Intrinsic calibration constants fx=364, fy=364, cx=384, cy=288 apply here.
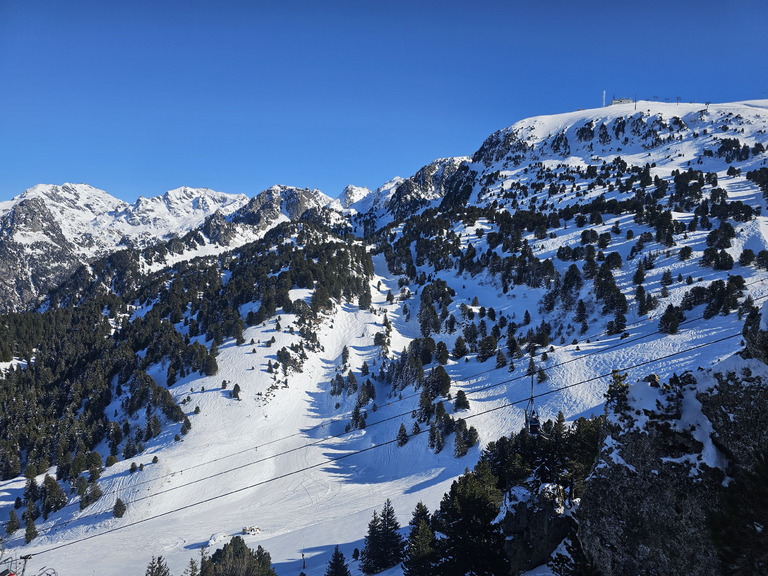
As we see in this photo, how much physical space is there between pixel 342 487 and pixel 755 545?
164ft

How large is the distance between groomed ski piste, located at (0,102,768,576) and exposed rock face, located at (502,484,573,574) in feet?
46.4

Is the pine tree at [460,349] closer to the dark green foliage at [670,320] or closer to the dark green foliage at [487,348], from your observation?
the dark green foliage at [487,348]

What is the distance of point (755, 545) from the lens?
7918mm

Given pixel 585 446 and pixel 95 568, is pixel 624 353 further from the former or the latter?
pixel 95 568

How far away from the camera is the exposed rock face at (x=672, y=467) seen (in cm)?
877

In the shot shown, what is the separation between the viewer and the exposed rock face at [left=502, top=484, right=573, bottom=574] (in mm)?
18594

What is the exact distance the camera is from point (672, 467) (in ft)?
Answer: 31.6

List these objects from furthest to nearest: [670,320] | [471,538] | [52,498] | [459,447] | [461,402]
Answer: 1. [52,498]
2. [461,402]
3. [670,320]
4. [459,447]
5. [471,538]

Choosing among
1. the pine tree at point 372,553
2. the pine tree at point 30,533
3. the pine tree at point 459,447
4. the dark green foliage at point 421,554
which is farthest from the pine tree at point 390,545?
the pine tree at point 30,533

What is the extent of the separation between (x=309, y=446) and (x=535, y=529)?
4809 cm

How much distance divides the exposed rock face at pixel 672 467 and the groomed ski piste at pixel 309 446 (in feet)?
72.6

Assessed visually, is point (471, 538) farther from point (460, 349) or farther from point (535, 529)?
point (460, 349)

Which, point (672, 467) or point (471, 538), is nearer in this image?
point (672, 467)

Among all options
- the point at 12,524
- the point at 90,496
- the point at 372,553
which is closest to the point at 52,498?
the point at 12,524
